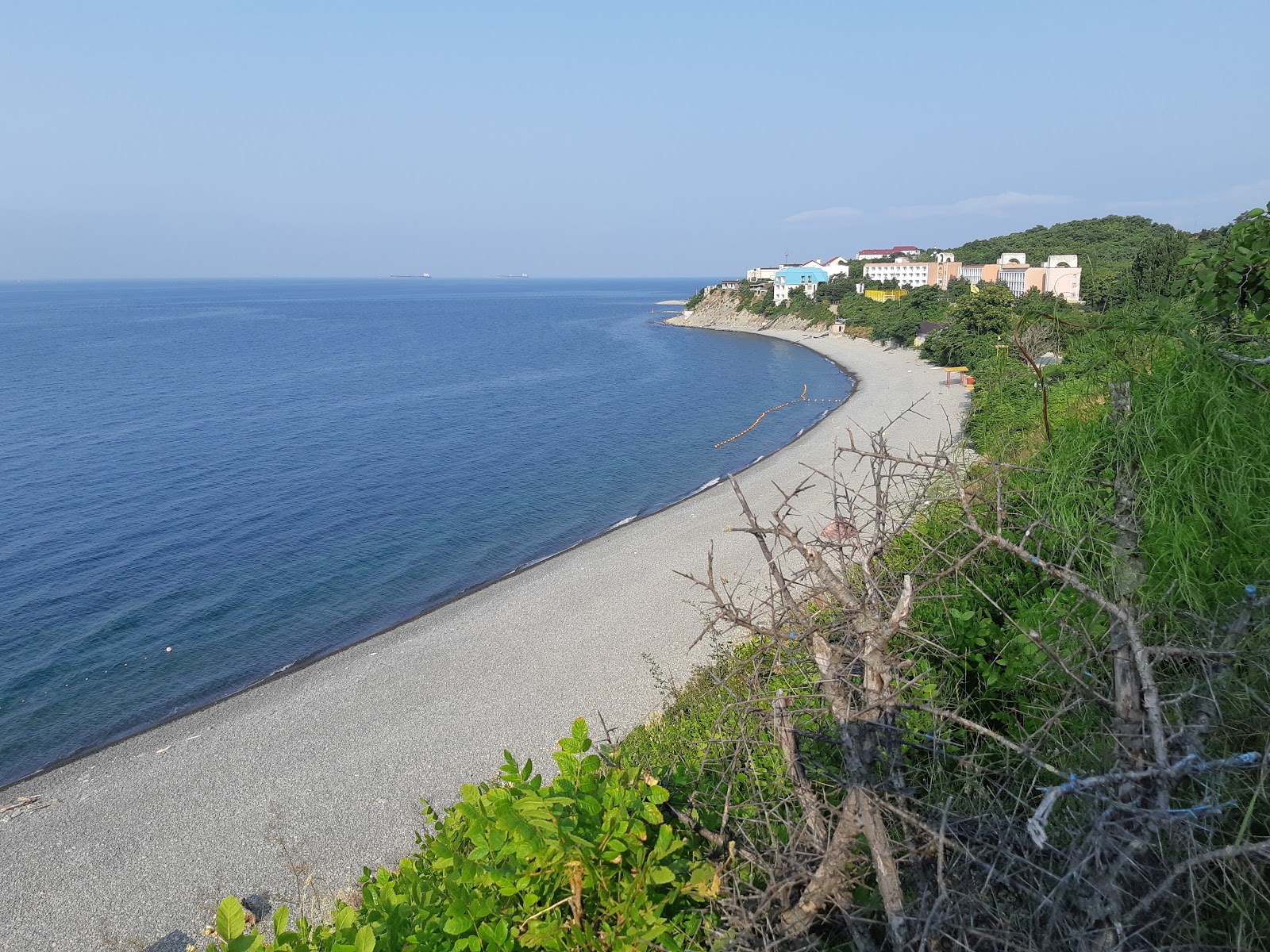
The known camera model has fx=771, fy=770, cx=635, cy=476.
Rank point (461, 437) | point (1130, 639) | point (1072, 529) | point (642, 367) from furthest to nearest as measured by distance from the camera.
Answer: point (642, 367) → point (461, 437) → point (1072, 529) → point (1130, 639)

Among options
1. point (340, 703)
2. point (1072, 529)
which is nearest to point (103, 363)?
point (340, 703)

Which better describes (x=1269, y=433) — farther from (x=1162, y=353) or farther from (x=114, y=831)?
(x=114, y=831)

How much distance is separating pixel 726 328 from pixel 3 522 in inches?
3451

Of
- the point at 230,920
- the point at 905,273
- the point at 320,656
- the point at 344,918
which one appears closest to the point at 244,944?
the point at 230,920

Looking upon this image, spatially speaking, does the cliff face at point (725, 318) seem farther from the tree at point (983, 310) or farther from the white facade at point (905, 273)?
the tree at point (983, 310)

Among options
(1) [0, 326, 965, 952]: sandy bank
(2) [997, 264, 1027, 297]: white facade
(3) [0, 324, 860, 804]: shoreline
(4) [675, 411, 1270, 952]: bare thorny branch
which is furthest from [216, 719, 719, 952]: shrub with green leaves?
(2) [997, 264, 1027, 297]: white facade

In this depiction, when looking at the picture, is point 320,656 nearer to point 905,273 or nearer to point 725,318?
point 725,318

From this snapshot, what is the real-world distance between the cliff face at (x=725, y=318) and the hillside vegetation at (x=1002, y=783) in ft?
305

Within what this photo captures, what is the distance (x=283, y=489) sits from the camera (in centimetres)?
3259

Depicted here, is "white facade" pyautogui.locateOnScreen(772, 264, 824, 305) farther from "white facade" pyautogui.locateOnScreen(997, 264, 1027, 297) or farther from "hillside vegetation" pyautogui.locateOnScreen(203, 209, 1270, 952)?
"hillside vegetation" pyautogui.locateOnScreen(203, 209, 1270, 952)

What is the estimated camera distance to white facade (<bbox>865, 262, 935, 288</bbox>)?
10612cm

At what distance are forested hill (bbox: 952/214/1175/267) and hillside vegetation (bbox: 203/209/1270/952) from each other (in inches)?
3106

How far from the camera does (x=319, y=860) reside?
11867mm

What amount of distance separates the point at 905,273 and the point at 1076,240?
21363 mm
